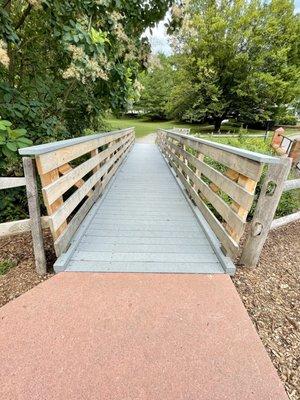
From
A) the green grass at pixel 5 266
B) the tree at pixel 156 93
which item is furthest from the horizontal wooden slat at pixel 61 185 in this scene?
the tree at pixel 156 93

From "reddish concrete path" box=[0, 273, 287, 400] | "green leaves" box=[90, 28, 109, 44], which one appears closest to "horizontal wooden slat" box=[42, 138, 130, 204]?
"reddish concrete path" box=[0, 273, 287, 400]

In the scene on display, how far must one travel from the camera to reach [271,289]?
2.31 meters

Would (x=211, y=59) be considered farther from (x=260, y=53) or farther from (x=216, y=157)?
(x=216, y=157)

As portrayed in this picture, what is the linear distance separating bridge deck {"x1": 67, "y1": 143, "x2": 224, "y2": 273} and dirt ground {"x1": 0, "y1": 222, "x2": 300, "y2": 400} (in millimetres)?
362

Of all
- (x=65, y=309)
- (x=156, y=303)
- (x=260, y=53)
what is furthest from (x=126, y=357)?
(x=260, y=53)

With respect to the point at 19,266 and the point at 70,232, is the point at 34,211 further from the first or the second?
the point at 19,266

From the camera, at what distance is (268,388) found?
1429 mm

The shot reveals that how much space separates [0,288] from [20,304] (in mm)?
429

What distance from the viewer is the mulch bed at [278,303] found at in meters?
1.61

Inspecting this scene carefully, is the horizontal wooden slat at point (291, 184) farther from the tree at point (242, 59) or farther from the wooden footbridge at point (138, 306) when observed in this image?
the tree at point (242, 59)

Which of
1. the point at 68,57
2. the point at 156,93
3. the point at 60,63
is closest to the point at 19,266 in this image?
the point at 68,57

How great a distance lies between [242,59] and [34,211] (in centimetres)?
2546

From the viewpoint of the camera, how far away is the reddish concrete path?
54.7 inches

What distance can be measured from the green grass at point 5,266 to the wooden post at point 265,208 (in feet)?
8.25
